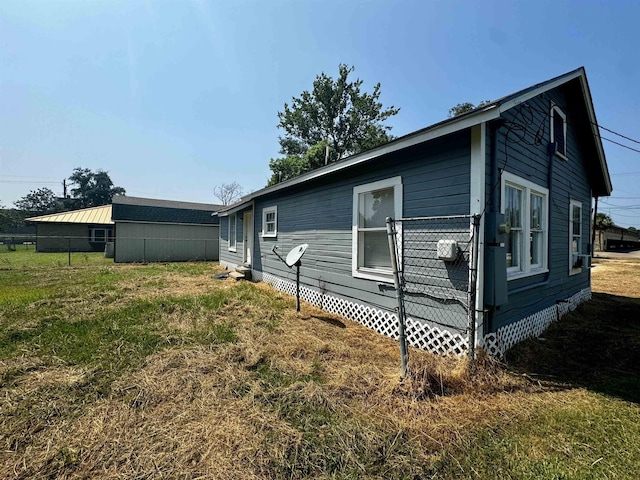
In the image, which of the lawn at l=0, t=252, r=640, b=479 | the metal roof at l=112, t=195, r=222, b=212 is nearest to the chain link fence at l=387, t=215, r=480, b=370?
the lawn at l=0, t=252, r=640, b=479

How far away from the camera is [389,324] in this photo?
4.55m

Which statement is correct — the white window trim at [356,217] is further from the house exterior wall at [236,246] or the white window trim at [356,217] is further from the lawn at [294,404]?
the house exterior wall at [236,246]

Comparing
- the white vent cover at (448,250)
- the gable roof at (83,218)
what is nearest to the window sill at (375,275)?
the white vent cover at (448,250)

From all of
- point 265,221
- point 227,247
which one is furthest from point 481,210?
point 227,247

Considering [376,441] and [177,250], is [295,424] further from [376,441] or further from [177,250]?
[177,250]

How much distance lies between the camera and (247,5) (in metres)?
6.77

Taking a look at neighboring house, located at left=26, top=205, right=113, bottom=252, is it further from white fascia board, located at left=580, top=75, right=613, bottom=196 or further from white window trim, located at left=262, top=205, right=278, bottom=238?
white fascia board, located at left=580, top=75, right=613, bottom=196

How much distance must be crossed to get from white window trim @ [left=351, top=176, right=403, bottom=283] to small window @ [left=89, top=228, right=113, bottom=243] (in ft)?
82.4

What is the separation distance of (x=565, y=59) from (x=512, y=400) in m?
9.28

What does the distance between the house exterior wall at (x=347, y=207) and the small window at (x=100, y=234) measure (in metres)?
21.2

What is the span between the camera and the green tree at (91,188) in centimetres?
4794

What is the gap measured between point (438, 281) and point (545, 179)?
118 inches

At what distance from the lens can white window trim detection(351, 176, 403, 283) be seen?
4.40 m

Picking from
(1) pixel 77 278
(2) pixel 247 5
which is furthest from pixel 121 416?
(1) pixel 77 278
